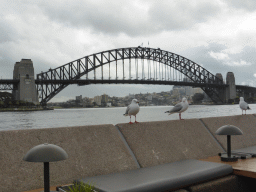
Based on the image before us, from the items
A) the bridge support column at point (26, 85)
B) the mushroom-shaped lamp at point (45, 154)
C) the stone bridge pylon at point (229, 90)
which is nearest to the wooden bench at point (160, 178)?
the mushroom-shaped lamp at point (45, 154)

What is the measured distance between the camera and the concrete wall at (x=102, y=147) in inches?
69.9

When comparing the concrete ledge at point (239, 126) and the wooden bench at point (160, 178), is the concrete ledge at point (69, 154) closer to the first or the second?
the wooden bench at point (160, 178)

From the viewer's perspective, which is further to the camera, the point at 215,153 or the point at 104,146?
the point at 215,153

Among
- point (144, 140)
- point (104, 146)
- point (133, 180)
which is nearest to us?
point (133, 180)

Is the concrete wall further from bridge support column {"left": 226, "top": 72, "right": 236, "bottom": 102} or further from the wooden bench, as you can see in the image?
bridge support column {"left": 226, "top": 72, "right": 236, "bottom": 102}

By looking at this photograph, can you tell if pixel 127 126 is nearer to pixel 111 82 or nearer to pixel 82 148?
pixel 82 148

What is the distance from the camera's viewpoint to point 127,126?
2.45m

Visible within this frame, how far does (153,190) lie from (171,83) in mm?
51308

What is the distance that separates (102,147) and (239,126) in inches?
84.4

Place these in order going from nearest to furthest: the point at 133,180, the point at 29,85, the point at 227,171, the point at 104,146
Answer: the point at 133,180
the point at 227,171
the point at 104,146
the point at 29,85

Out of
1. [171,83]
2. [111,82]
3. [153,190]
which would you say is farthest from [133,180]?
[171,83]

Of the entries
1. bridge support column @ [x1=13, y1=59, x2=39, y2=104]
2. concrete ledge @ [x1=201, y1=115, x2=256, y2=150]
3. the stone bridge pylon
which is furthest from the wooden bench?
the stone bridge pylon

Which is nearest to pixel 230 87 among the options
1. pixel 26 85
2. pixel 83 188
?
pixel 26 85

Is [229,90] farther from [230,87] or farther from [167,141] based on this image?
[167,141]
